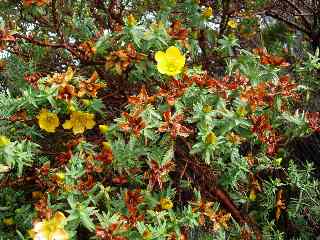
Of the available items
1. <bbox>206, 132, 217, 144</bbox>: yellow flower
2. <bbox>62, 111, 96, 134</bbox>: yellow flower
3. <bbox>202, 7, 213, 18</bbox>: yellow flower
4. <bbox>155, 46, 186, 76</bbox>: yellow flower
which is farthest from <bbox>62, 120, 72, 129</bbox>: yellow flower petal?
<bbox>202, 7, 213, 18</bbox>: yellow flower

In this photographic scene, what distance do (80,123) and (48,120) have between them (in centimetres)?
12

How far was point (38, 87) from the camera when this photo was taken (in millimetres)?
1980

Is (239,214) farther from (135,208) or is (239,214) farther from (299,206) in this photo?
(135,208)

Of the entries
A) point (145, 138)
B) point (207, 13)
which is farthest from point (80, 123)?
point (207, 13)

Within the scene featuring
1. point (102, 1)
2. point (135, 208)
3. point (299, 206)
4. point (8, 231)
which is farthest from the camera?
point (102, 1)

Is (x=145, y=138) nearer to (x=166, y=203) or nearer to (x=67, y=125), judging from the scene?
(x=166, y=203)

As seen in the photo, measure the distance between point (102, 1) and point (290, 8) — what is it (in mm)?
1276

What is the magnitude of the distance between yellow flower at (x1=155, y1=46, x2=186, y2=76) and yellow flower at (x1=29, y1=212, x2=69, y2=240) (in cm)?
66

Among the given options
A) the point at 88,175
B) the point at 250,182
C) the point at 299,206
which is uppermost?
the point at 88,175

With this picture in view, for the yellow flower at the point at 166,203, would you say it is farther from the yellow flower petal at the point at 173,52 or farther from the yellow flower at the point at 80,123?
the yellow flower petal at the point at 173,52

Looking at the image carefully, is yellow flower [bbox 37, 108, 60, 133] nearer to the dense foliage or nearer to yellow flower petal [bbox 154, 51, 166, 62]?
the dense foliage

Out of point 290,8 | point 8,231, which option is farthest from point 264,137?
point 290,8

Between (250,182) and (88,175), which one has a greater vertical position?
(88,175)

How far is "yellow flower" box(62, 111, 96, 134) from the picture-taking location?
6.69ft
